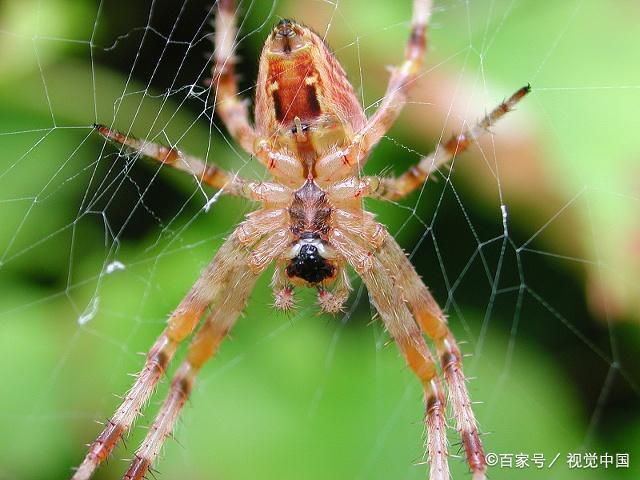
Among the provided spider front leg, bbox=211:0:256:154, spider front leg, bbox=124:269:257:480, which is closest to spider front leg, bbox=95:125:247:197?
spider front leg, bbox=211:0:256:154

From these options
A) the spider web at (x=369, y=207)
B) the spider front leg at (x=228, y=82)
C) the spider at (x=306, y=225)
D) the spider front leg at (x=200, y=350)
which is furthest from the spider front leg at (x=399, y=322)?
the spider web at (x=369, y=207)

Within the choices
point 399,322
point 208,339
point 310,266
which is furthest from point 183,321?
point 399,322

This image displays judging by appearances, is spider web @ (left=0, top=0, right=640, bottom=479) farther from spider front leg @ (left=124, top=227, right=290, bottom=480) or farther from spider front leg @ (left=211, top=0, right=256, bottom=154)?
→ spider front leg @ (left=124, top=227, right=290, bottom=480)

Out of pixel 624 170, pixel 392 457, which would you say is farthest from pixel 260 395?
pixel 624 170

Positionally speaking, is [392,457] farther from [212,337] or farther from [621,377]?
[212,337]

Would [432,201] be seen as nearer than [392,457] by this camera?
Yes

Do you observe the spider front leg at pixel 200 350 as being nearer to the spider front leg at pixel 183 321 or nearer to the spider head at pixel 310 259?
the spider front leg at pixel 183 321

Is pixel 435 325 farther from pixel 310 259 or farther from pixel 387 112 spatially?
pixel 387 112
